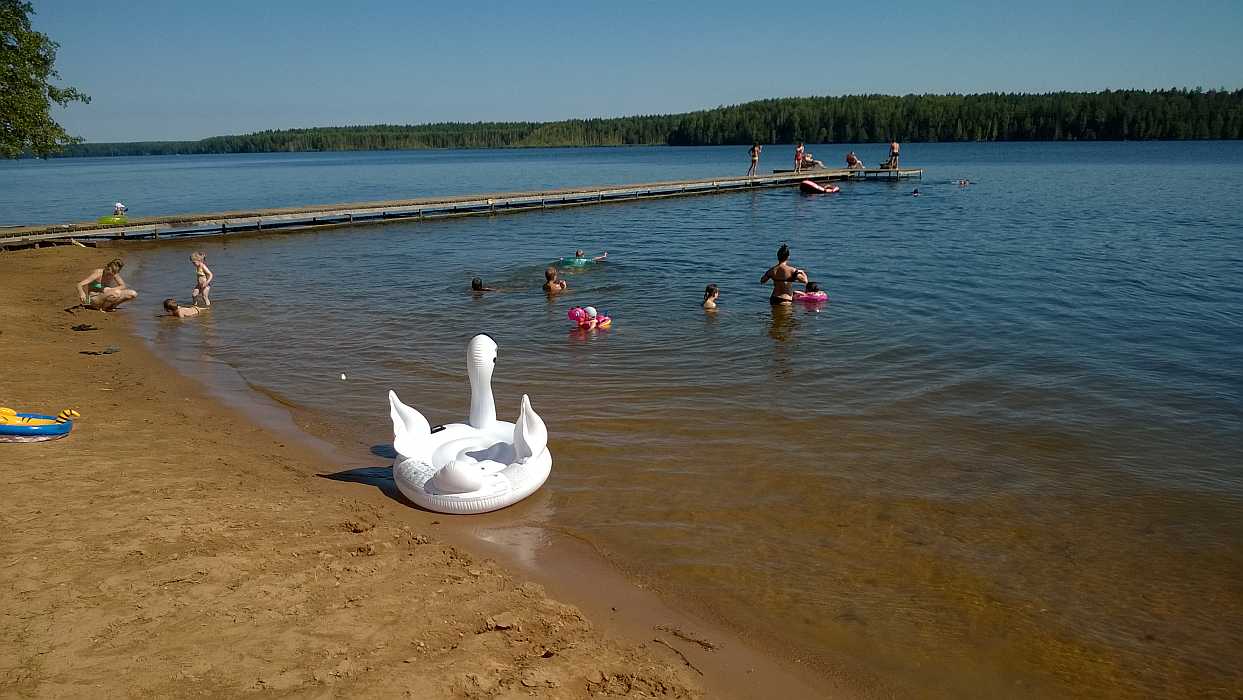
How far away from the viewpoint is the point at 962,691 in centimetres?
473

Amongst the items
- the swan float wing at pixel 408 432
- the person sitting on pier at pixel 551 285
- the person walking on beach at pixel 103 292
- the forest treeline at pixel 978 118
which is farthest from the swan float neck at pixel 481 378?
the forest treeline at pixel 978 118

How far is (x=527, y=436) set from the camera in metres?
6.82

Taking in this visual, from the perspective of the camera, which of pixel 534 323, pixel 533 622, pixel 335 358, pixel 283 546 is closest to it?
pixel 533 622

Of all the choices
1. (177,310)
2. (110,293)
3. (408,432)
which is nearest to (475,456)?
(408,432)

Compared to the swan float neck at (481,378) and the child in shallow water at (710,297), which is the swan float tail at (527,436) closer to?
the swan float neck at (481,378)

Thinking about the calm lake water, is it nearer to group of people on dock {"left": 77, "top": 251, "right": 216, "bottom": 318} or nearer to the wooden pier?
group of people on dock {"left": 77, "top": 251, "right": 216, "bottom": 318}

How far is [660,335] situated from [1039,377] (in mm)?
6051

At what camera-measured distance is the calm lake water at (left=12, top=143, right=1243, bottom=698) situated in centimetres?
547

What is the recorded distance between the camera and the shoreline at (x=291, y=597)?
13.5 ft

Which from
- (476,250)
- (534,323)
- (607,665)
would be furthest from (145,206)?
(607,665)

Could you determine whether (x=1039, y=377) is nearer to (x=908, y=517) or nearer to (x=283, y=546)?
(x=908, y=517)

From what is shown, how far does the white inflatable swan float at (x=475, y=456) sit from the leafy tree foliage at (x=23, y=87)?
21.0m

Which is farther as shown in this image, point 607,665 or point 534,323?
point 534,323

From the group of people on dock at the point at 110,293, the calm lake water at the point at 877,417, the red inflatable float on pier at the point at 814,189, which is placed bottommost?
the calm lake water at the point at 877,417
